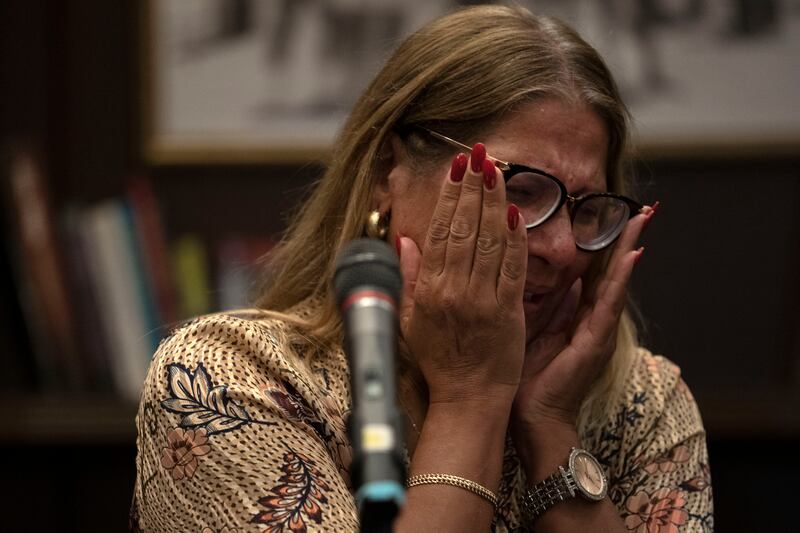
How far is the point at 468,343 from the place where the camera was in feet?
4.36

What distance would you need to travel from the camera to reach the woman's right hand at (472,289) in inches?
51.6

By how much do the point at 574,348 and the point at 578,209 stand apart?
19 cm

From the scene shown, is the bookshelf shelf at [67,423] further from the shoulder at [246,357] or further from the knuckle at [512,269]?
the knuckle at [512,269]

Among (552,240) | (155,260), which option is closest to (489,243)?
(552,240)

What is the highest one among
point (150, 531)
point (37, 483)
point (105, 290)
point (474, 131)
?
point (474, 131)

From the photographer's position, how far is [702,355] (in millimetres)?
2652

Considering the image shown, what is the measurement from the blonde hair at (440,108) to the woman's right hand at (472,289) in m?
0.14

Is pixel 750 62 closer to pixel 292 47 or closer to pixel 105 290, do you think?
pixel 292 47

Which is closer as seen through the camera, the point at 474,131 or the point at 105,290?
the point at 474,131

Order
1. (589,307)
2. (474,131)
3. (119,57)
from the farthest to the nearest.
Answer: (119,57), (589,307), (474,131)

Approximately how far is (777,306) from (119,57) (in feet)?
5.41

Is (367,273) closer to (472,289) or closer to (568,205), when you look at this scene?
(472,289)

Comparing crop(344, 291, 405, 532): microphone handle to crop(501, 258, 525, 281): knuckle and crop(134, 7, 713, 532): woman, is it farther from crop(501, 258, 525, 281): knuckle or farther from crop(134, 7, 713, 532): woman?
crop(501, 258, 525, 281): knuckle

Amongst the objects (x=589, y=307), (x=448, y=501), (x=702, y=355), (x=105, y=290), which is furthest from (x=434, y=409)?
(x=702, y=355)
